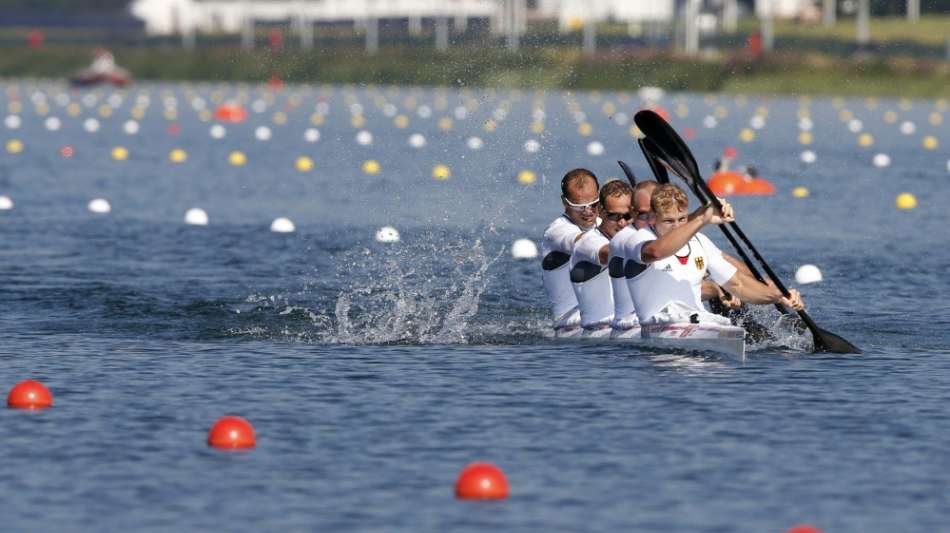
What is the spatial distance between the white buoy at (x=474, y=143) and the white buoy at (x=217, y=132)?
6.17 m

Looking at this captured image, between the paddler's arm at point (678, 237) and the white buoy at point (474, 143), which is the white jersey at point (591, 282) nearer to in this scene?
the paddler's arm at point (678, 237)

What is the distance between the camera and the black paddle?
14922mm

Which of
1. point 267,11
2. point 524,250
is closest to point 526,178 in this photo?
point 524,250

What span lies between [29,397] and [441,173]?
20.8 meters

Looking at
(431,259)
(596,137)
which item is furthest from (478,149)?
(431,259)

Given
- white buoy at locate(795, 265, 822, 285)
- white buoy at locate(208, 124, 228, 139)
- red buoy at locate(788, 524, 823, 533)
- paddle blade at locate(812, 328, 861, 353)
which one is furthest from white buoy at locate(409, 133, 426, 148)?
red buoy at locate(788, 524, 823, 533)

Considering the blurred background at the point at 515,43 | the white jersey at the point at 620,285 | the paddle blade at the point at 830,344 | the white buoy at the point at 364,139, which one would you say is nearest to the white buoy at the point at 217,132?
the white buoy at the point at 364,139

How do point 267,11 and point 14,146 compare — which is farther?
point 267,11

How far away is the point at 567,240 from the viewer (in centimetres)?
1545

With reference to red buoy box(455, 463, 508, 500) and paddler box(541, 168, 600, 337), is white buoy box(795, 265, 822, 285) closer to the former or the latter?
paddler box(541, 168, 600, 337)

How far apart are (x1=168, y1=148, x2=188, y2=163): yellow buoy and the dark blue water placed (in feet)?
19.3

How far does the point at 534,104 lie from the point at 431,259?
121ft

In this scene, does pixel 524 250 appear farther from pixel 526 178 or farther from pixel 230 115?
pixel 230 115

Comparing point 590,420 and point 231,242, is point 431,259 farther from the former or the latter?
point 590,420
